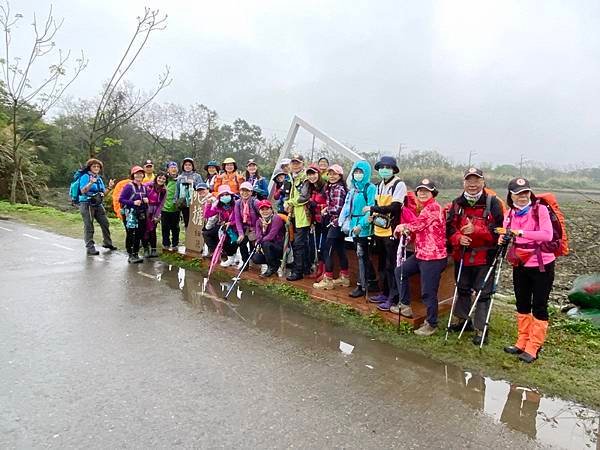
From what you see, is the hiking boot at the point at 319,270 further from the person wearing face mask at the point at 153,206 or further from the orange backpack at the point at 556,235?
the person wearing face mask at the point at 153,206

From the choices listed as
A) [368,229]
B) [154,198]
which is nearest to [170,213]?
[154,198]

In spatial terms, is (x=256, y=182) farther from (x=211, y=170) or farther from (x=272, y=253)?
(x=211, y=170)

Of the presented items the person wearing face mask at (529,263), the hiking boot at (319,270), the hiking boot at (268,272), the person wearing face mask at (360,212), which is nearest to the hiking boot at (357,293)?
the person wearing face mask at (360,212)

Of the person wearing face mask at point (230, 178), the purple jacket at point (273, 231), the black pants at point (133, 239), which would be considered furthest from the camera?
the black pants at point (133, 239)

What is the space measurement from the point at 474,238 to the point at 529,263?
572 millimetres

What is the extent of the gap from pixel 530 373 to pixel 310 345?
2.03 m

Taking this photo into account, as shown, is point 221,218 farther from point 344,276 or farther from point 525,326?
point 525,326

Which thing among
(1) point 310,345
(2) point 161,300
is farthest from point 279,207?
(1) point 310,345

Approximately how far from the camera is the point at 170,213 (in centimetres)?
852

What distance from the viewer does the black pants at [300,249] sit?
6395mm

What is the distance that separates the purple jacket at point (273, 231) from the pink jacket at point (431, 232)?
7.65 ft

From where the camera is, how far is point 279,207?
23.5 feet

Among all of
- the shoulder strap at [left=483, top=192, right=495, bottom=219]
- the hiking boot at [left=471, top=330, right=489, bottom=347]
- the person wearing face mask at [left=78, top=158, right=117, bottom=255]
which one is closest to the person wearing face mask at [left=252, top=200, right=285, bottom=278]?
the shoulder strap at [left=483, top=192, right=495, bottom=219]

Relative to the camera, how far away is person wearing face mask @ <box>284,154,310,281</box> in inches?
247
